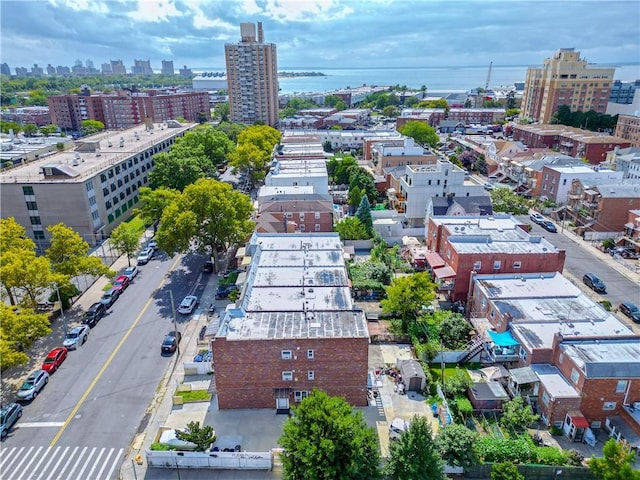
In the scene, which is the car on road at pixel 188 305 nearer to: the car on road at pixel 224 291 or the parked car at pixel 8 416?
the car on road at pixel 224 291

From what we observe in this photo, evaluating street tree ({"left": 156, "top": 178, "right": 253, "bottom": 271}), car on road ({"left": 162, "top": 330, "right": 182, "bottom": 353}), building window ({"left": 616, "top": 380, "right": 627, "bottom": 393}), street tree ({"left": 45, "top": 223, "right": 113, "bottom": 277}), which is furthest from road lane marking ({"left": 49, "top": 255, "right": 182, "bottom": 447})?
building window ({"left": 616, "top": 380, "right": 627, "bottom": 393})

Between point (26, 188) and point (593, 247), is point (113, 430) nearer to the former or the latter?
point (26, 188)

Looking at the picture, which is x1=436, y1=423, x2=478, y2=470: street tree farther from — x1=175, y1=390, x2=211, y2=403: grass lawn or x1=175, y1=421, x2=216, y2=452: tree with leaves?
x1=175, y1=390, x2=211, y2=403: grass lawn

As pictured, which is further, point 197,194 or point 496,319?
point 197,194

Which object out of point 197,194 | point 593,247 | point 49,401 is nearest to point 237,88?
point 197,194

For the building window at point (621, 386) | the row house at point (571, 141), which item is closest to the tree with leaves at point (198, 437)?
the building window at point (621, 386)
